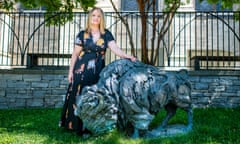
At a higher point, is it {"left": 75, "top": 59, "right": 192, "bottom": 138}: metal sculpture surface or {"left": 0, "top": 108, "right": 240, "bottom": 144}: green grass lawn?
{"left": 75, "top": 59, "right": 192, "bottom": 138}: metal sculpture surface

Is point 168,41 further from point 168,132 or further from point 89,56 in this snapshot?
point 168,132

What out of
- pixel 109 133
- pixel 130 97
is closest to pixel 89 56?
pixel 130 97

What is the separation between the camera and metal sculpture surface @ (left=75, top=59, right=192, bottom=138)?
3.68 meters

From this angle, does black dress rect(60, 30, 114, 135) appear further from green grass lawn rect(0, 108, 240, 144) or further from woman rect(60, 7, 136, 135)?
green grass lawn rect(0, 108, 240, 144)

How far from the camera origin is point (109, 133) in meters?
3.87

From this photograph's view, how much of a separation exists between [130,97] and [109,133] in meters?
0.55

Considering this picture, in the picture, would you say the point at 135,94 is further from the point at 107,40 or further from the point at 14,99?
the point at 14,99

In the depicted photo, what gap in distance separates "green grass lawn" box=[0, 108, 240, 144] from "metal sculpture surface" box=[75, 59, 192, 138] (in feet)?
0.60

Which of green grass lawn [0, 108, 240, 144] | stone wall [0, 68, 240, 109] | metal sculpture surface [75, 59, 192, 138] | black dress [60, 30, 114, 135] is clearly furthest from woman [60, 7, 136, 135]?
stone wall [0, 68, 240, 109]

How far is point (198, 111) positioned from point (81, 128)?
10.5ft

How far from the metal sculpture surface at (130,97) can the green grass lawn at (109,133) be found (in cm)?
18

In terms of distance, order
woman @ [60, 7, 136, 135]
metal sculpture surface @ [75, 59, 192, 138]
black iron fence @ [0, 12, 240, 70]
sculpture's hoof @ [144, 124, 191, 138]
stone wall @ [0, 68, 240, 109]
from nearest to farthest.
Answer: metal sculpture surface @ [75, 59, 192, 138], sculpture's hoof @ [144, 124, 191, 138], woman @ [60, 7, 136, 135], stone wall @ [0, 68, 240, 109], black iron fence @ [0, 12, 240, 70]

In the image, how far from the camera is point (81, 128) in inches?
170

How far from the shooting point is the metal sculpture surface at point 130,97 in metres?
3.68
